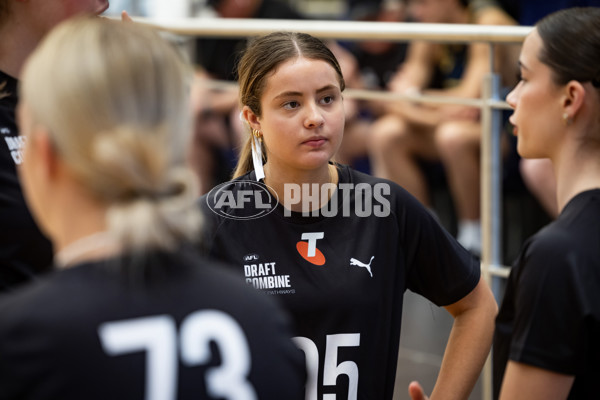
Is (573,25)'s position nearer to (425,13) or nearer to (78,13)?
(78,13)

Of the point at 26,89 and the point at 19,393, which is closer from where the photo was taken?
the point at 19,393

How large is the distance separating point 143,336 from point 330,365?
35.7 inches

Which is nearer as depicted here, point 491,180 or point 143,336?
point 143,336

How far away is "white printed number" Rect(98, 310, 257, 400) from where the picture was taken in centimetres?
118

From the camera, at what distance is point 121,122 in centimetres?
120

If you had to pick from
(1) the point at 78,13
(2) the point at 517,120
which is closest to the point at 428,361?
(2) the point at 517,120

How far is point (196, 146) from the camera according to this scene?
5340 millimetres

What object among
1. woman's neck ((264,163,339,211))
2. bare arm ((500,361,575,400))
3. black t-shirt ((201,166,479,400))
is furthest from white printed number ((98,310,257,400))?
woman's neck ((264,163,339,211))

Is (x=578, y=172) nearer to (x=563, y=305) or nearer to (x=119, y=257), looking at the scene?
(x=563, y=305)

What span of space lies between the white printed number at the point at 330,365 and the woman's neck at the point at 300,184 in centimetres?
34

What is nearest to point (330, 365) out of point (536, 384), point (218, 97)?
point (536, 384)

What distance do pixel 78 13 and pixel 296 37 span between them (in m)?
0.57

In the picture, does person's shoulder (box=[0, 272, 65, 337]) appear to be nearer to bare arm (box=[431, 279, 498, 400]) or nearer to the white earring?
the white earring

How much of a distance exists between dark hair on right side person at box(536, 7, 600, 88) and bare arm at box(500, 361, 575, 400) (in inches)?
25.4
